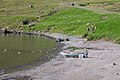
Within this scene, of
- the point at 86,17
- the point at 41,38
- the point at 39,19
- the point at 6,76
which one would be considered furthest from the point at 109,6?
the point at 6,76

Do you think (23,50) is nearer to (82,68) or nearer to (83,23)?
(82,68)

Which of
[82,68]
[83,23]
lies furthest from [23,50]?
[83,23]

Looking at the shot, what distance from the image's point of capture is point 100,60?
70625 millimetres

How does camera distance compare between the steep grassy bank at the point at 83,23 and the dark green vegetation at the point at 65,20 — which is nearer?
the steep grassy bank at the point at 83,23

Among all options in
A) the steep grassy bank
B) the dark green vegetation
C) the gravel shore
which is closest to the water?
the gravel shore

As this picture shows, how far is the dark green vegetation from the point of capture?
10644cm

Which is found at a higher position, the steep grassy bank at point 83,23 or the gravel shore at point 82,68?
the gravel shore at point 82,68

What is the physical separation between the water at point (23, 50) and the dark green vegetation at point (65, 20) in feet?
38.2

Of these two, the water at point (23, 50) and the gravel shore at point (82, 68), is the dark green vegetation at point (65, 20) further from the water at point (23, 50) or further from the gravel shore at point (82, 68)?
the gravel shore at point (82, 68)

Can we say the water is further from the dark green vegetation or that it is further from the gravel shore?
the dark green vegetation

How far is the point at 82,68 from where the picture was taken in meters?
63.6

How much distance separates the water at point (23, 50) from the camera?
72.4 meters

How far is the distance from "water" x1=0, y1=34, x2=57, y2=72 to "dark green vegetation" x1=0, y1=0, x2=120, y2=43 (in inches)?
459

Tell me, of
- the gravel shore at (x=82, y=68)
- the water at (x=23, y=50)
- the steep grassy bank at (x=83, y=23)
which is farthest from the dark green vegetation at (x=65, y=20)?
the gravel shore at (x=82, y=68)
